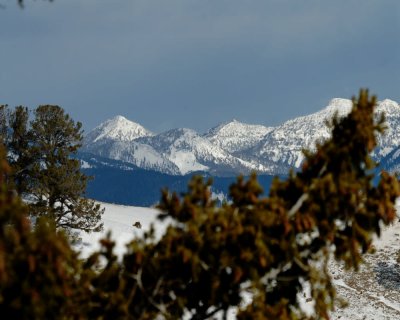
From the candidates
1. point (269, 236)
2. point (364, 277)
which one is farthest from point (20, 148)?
point (364, 277)

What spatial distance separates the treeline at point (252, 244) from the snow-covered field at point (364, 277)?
2107 centimetres

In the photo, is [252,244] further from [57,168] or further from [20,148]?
[20,148]

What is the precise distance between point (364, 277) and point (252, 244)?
43.9m

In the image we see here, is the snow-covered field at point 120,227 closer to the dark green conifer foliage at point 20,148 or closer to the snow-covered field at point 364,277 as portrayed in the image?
the snow-covered field at point 364,277

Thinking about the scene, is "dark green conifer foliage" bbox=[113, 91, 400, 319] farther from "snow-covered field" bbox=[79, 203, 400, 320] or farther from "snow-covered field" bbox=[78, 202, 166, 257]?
"snow-covered field" bbox=[79, 203, 400, 320]

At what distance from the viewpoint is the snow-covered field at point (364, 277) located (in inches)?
1468

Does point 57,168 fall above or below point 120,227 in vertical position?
above

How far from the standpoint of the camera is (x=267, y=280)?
8.70 metres

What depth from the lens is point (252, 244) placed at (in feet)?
26.9

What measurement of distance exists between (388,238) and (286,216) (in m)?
58.3

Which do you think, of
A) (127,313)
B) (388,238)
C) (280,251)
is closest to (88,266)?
(127,313)

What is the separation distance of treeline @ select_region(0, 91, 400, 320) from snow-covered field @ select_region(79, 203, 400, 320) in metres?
21.1

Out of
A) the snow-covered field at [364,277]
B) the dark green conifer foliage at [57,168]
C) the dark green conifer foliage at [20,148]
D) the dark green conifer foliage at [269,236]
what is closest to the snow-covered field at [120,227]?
the snow-covered field at [364,277]

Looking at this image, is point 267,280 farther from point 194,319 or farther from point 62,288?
point 62,288
